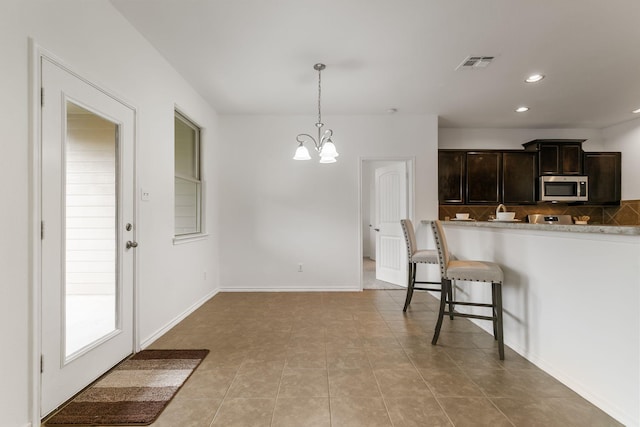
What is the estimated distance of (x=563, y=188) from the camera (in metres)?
5.02

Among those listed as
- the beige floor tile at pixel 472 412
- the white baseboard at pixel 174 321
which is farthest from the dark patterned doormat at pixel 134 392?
the beige floor tile at pixel 472 412

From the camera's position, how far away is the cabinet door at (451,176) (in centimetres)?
499

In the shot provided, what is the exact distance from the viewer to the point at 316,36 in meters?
2.56

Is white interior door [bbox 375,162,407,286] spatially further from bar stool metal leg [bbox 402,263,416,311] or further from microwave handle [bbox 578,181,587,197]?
microwave handle [bbox 578,181,587,197]

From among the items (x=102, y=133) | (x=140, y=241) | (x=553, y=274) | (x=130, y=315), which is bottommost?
(x=130, y=315)

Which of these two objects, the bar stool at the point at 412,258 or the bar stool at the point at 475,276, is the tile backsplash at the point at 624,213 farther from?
the bar stool at the point at 475,276

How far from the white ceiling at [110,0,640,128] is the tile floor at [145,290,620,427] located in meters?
2.65

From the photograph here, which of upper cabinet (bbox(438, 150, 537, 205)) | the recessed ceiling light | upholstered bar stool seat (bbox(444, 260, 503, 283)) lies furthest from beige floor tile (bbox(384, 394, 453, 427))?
upper cabinet (bbox(438, 150, 537, 205))

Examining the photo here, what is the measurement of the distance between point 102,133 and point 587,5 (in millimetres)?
3588

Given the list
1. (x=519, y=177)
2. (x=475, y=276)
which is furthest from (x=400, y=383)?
A: (x=519, y=177)

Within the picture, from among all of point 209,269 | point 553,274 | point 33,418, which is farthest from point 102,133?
point 553,274

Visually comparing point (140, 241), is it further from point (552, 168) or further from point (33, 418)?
point (552, 168)

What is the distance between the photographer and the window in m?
3.50

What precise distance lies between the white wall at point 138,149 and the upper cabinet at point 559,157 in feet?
17.5
